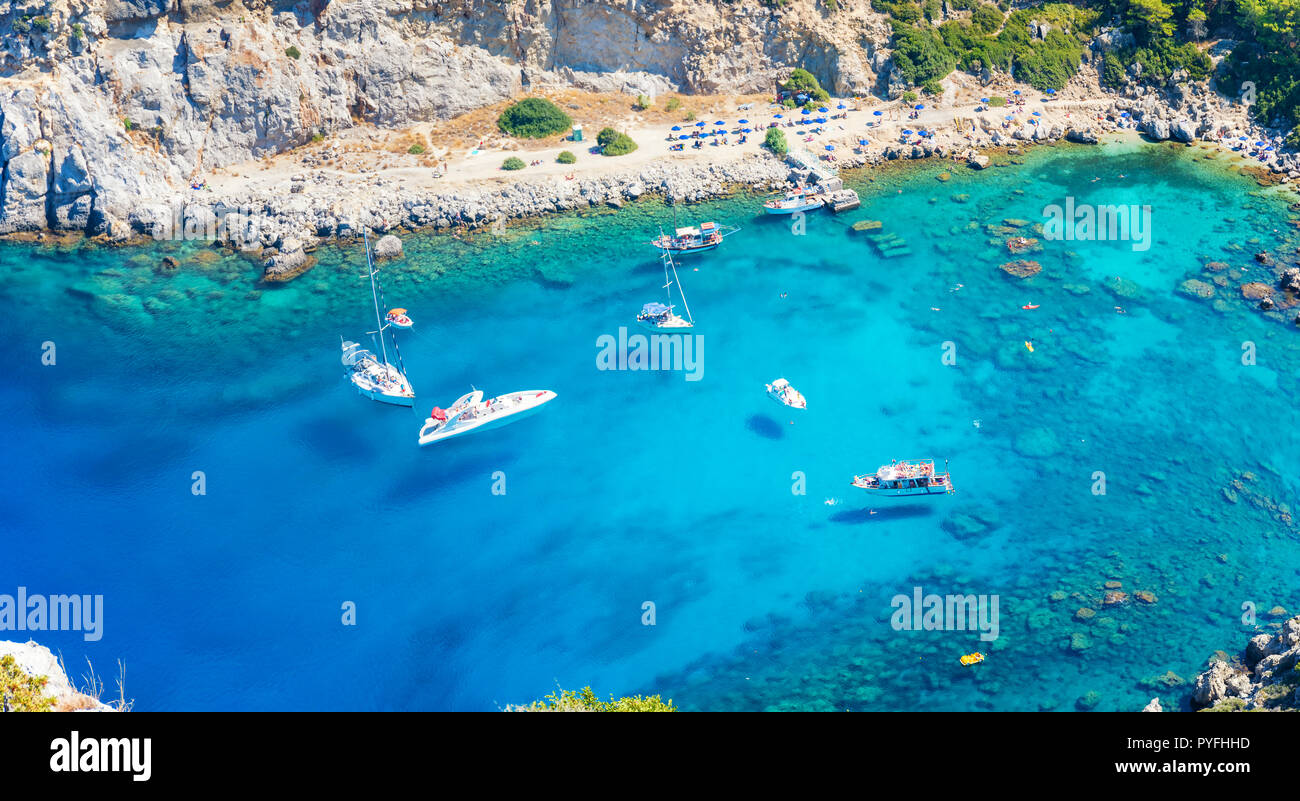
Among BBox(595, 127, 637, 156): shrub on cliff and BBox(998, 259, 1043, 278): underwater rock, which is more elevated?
BBox(595, 127, 637, 156): shrub on cliff

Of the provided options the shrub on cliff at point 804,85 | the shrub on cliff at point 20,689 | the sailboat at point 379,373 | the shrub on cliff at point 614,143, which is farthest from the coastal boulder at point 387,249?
the shrub on cliff at point 20,689

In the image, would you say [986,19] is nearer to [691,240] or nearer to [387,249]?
[691,240]

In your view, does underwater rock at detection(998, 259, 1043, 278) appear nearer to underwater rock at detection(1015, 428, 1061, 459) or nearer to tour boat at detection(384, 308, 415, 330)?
underwater rock at detection(1015, 428, 1061, 459)

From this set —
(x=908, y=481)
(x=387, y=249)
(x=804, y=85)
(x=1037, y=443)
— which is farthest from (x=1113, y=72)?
(x=387, y=249)

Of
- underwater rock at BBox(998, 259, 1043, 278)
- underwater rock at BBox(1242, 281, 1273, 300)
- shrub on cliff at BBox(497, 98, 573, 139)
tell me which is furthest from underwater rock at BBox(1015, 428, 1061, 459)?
shrub on cliff at BBox(497, 98, 573, 139)

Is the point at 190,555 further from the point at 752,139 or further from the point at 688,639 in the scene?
the point at 752,139
